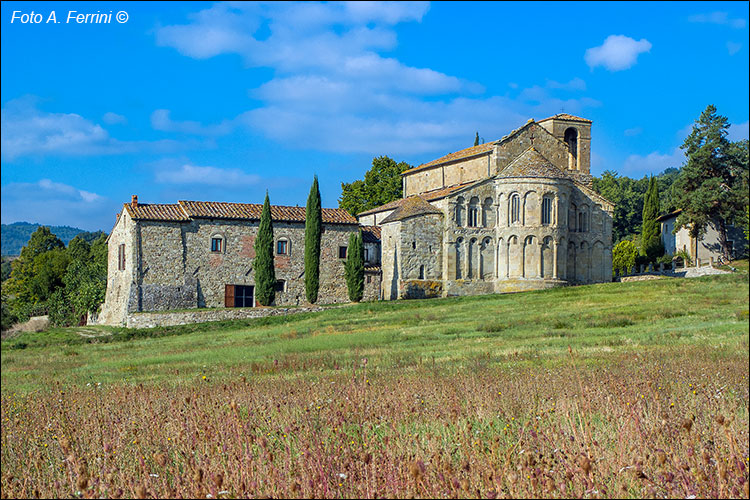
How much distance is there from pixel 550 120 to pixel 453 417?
53659 millimetres

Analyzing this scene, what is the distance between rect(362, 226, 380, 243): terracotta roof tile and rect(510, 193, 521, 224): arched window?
877 cm

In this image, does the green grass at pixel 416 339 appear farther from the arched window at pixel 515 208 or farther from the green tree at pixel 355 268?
the arched window at pixel 515 208

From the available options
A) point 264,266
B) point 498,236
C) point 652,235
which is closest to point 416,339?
point 264,266

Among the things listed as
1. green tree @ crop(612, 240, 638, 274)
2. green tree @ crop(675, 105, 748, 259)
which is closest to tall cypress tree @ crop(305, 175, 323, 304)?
green tree @ crop(612, 240, 638, 274)

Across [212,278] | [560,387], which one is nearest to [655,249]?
[212,278]

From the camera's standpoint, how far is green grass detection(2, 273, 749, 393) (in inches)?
563

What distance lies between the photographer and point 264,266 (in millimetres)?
43281

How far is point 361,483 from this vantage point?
16.8 feet

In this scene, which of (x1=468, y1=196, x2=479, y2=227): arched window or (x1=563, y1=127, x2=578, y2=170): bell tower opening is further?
(x1=563, y1=127, x2=578, y2=170): bell tower opening

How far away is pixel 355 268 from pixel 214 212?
8.92 meters

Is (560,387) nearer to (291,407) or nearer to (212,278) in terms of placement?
(291,407)

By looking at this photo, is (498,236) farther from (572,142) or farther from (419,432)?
(419,432)

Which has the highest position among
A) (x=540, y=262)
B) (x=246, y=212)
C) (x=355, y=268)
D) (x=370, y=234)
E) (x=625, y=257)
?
(x=246, y=212)

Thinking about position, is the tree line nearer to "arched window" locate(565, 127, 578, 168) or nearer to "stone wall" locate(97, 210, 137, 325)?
"stone wall" locate(97, 210, 137, 325)
